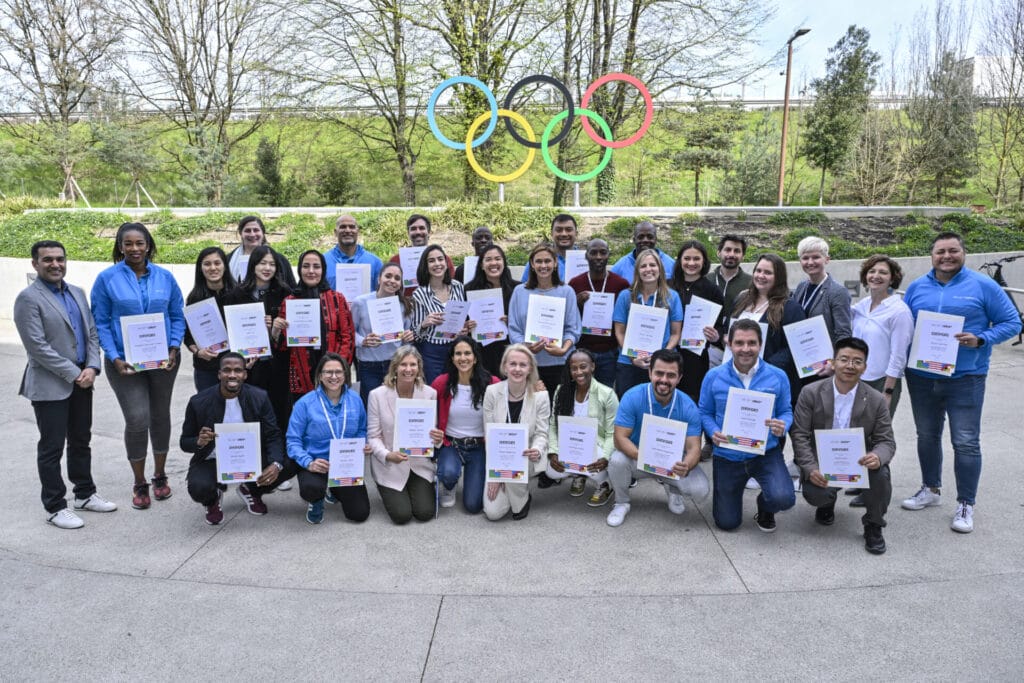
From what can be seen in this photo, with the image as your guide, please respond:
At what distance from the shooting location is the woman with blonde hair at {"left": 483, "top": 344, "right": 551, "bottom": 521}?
478 centimetres

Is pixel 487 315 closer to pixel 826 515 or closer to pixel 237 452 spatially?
pixel 237 452

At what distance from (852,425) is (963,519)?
40.8 inches

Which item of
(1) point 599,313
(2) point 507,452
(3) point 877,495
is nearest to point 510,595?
(2) point 507,452

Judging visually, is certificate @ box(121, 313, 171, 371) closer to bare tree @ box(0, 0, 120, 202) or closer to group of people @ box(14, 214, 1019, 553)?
group of people @ box(14, 214, 1019, 553)

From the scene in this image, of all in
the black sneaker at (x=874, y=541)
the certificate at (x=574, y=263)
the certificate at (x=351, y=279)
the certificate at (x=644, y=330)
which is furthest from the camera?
the certificate at (x=574, y=263)

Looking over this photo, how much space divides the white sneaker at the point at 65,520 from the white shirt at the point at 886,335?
5.61 meters

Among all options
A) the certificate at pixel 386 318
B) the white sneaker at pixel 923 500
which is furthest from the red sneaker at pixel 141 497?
the white sneaker at pixel 923 500

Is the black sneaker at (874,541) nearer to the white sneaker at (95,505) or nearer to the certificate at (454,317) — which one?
the certificate at (454,317)

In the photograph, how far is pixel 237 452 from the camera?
15.0 ft

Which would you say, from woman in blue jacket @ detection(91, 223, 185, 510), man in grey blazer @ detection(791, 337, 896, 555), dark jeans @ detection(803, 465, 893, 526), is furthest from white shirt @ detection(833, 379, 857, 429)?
woman in blue jacket @ detection(91, 223, 185, 510)

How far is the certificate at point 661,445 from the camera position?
450cm

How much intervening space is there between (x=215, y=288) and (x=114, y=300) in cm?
73

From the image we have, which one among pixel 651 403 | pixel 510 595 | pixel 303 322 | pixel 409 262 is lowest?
pixel 510 595

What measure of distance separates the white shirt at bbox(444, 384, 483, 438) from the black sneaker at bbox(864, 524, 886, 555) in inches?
105
